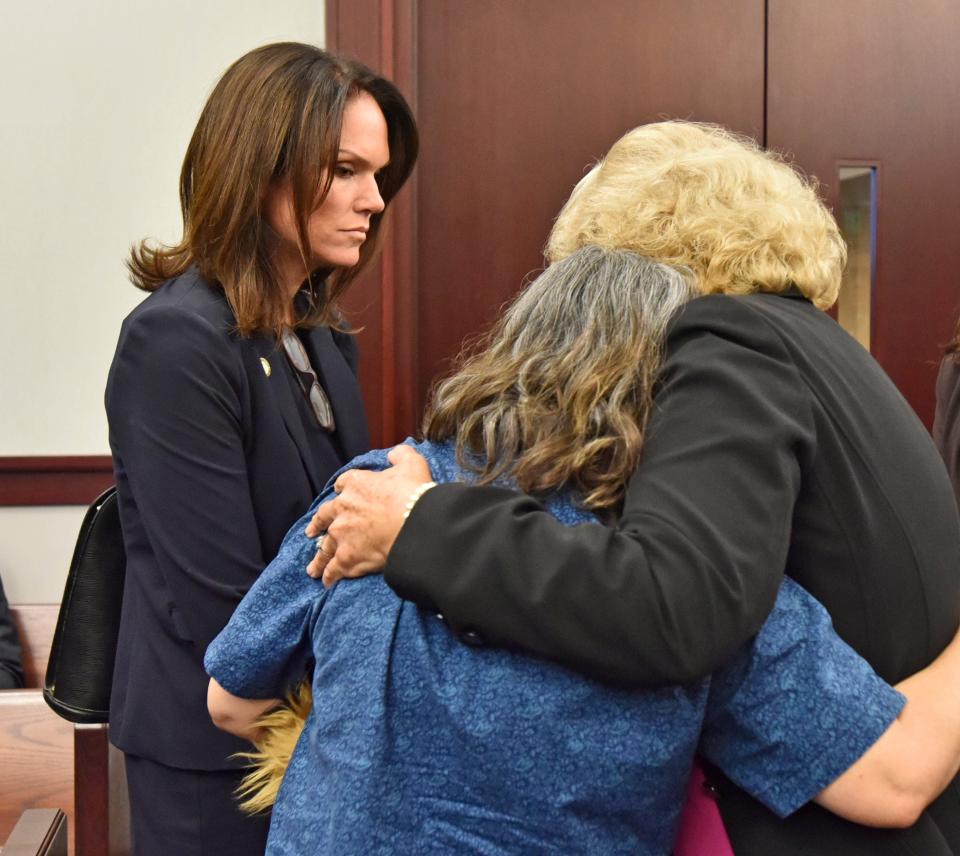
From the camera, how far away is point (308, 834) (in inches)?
40.2

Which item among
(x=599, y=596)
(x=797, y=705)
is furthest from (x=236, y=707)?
(x=797, y=705)

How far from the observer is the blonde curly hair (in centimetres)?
115

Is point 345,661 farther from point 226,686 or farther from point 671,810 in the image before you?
point 671,810

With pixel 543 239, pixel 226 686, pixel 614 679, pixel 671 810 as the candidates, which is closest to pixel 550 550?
pixel 614 679

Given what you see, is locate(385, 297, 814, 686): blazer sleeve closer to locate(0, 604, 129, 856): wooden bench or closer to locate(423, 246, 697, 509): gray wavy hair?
locate(423, 246, 697, 509): gray wavy hair

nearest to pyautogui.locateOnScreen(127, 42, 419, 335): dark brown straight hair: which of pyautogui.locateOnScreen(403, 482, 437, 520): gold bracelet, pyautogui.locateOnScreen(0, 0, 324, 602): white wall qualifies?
pyautogui.locateOnScreen(403, 482, 437, 520): gold bracelet

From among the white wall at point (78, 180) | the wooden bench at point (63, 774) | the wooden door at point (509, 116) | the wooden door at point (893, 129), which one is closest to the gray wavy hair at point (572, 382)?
the wooden bench at point (63, 774)

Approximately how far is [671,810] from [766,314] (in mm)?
460

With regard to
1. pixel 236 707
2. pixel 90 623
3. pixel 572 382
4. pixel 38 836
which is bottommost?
pixel 38 836

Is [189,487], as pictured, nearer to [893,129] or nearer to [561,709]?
[561,709]

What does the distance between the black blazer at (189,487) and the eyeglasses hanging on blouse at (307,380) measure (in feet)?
0.13

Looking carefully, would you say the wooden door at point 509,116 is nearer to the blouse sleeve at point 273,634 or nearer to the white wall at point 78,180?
the white wall at point 78,180

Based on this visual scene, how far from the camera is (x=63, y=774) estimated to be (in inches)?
86.5

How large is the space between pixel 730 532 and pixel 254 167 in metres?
1.00
